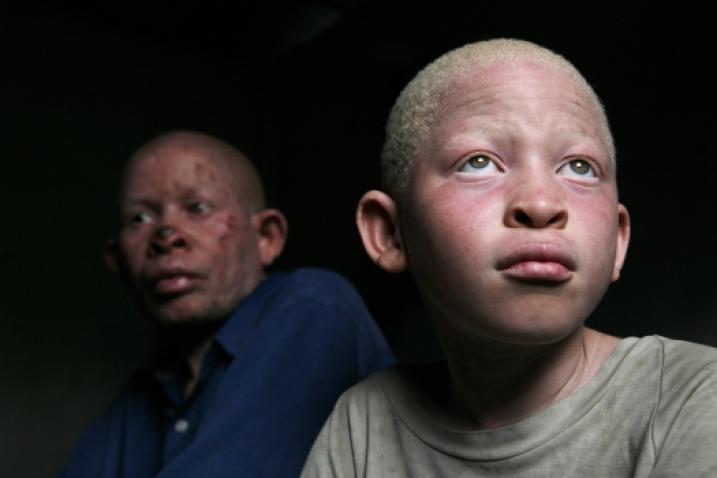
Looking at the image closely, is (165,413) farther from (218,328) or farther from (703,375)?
(703,375)

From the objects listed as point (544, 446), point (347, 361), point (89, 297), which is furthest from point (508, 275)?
point (89, 297)

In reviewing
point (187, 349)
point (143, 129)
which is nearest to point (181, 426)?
Result: point (187, 349)

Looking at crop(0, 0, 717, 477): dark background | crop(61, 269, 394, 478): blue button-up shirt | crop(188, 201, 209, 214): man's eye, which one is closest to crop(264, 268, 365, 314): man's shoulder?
crop(61, 269, 394, 478): blue button-up shirt

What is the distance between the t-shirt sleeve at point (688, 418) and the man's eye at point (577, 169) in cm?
21

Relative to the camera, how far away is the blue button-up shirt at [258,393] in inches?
45.4

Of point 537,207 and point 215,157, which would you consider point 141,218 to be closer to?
point 215,157

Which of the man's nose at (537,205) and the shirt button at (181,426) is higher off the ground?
the man's nose at (537,205)

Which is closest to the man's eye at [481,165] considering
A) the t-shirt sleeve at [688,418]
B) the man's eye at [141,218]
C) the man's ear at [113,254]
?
the t-shirt sleeve at [688,418]

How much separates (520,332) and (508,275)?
0.18 feet

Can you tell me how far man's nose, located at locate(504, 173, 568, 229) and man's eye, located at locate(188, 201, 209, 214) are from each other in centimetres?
85

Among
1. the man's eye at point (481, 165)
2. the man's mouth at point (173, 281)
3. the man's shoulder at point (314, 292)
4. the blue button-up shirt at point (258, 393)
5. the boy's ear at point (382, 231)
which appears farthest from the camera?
the man's mouth at point (173, 281)

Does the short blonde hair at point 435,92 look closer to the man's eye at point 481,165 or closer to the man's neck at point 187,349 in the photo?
the man's eye at point 481,165

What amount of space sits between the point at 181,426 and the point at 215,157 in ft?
1.69

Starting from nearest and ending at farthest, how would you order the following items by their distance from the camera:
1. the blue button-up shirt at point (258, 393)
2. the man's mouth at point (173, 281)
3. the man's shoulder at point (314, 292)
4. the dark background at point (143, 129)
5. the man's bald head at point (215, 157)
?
the blue button-up shirt at point (258, 393) < the man's shoulder at point (314, 292) < the man's mouth at point (173, 281) < the man's bald head at point (215, 157) < the dark background at point (143, 129)
